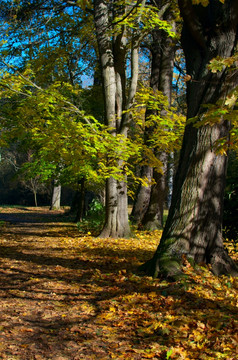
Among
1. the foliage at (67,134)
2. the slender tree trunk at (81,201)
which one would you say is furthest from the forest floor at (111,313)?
the slender tree trunk at (81,201)

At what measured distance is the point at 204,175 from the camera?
195 inches

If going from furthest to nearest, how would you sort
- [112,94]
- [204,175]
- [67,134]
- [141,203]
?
[141,203] → [112,94] → [67,134] → [204,175]

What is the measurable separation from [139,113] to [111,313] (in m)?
7.02

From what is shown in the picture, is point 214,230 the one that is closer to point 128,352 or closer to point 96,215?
point 128,352

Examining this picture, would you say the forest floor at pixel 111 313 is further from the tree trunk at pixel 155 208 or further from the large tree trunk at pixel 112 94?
the tree trunk at pixel 155 208

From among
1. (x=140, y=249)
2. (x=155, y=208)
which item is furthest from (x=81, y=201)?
(x=140, y=249)

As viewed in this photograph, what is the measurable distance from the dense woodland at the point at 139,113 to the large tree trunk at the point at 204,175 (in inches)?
0.6

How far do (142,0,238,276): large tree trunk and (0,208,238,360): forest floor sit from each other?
0.32 meters

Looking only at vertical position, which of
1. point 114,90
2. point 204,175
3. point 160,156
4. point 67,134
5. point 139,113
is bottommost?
point 204,175

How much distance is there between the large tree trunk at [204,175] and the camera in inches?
195

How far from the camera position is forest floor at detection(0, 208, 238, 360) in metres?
2.99

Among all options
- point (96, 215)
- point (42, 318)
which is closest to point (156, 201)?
point (96, 215)

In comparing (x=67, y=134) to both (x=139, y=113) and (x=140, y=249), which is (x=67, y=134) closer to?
(x=139, y=113)

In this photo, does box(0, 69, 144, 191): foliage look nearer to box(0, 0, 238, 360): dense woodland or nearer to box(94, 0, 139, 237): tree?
box(0, 0, 238, 360): dense woodland
